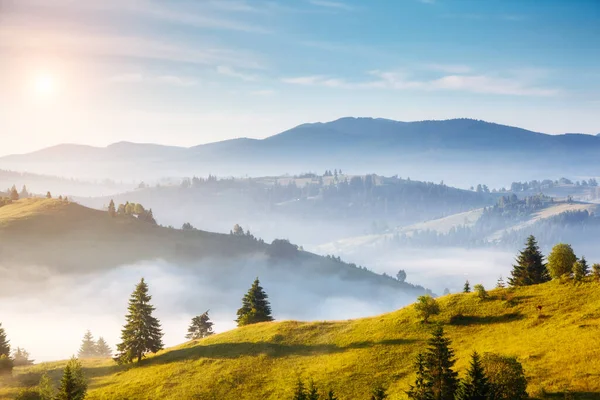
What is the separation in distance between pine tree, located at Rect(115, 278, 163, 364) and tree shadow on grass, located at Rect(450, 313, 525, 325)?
1881 inches

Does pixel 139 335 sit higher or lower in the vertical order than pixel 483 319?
lower

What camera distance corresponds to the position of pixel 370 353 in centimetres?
5494

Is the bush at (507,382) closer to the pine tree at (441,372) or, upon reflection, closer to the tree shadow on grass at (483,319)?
the pine tree at (441,372)

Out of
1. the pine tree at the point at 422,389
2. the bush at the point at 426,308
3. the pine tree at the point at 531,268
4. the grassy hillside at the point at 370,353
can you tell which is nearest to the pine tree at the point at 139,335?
the grassy hillside at the point at 370,353

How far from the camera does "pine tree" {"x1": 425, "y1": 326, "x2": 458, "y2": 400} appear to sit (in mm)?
37406

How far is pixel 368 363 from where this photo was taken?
172 feet

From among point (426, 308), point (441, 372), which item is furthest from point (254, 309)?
point (441, 372)

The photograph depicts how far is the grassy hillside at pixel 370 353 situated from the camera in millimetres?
44406

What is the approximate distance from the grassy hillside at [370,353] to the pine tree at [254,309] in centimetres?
1565

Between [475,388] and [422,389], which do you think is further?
[422,389]

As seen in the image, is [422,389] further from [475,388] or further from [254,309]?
[254,309]

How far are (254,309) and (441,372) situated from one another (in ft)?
183

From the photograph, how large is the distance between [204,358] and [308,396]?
1179 inches

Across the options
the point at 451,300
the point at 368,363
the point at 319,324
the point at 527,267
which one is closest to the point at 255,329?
the point at 319,324
